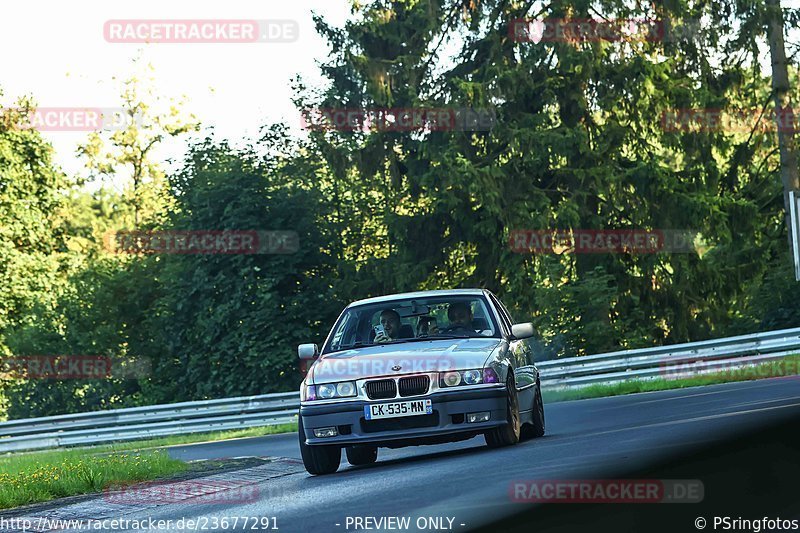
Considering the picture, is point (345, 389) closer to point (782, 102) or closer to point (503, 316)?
point (503, 316)

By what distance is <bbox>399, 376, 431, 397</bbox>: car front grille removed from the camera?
12.7 m


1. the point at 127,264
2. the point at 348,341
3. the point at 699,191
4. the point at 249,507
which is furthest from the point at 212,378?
the point at 249,507

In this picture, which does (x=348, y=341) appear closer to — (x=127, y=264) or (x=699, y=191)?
(x=699, y=191)

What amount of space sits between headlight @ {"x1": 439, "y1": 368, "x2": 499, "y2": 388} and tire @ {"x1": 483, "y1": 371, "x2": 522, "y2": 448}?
32 centimetres

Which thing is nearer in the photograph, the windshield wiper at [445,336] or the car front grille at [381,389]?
the car front grille at [381,389]

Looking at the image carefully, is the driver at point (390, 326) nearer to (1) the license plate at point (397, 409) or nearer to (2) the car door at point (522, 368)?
(2) the car door at point (522, 368)

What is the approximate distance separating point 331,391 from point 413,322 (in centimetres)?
169

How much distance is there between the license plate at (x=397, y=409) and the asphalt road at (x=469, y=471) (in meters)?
0.53

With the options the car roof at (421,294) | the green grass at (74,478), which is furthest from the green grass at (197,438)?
the car roof at (421,294)

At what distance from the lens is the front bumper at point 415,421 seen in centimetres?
1263

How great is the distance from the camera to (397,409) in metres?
12.7

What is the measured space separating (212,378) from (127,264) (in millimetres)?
7674

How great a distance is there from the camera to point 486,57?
3975cm

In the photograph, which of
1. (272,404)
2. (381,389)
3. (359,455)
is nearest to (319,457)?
(381,389)
